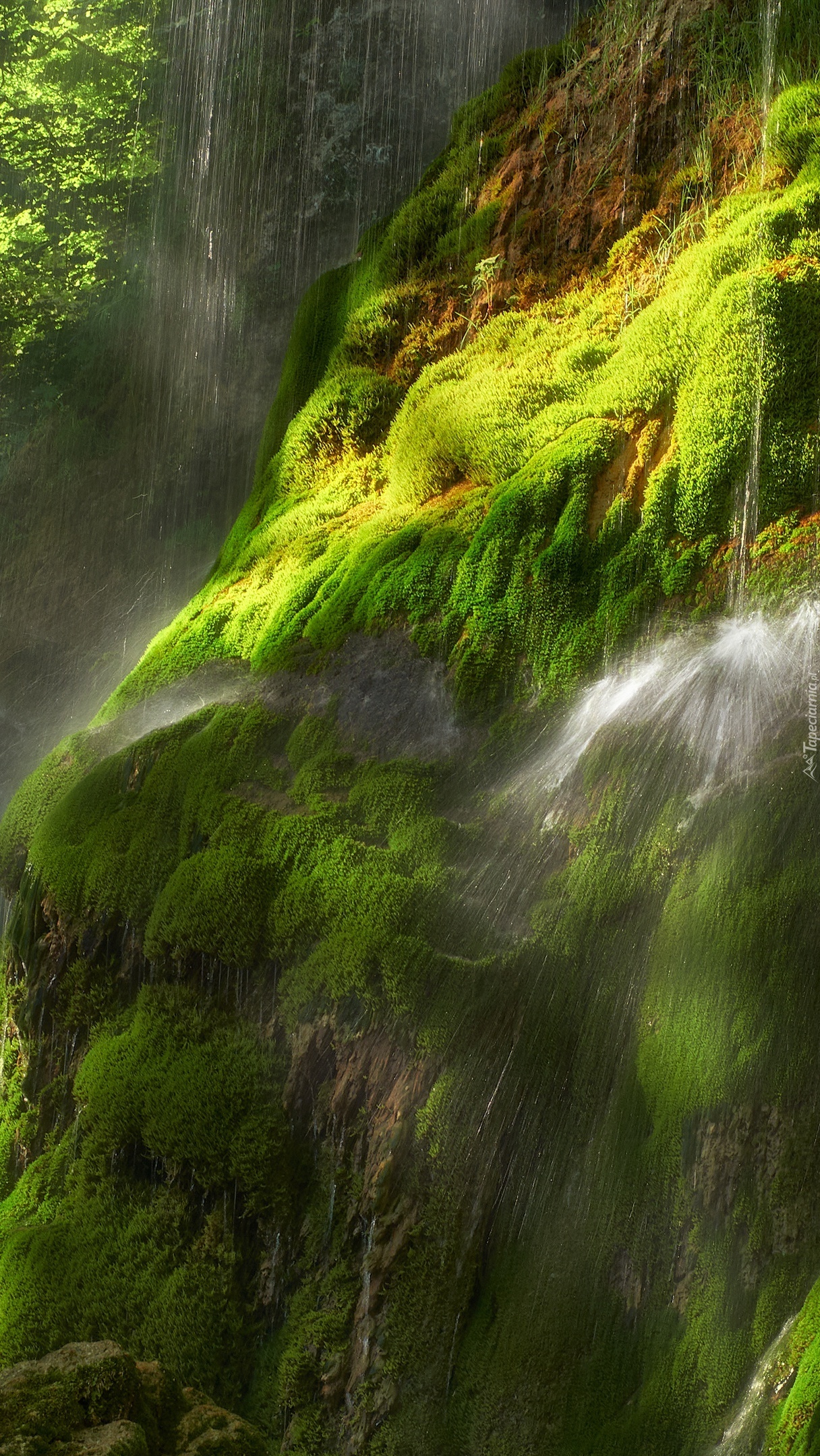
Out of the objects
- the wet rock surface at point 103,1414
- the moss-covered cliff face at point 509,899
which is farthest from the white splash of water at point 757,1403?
the wet rock surface at point 103,1414

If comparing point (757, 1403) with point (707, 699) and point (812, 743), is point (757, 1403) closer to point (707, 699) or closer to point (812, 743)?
point (812, 743)

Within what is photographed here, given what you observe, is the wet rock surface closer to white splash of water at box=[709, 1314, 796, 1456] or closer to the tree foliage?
white splash of water at box=[709, 1314, 796, 1456]

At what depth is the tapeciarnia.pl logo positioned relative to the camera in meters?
5.28

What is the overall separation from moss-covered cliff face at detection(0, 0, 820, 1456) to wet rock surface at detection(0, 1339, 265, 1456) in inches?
32.8

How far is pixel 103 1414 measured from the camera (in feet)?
14.4

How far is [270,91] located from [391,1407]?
52.1 ft

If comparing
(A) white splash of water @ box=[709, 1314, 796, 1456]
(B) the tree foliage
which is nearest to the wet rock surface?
(A) white splash of water @ box=[709, 1314, 796, 1456]

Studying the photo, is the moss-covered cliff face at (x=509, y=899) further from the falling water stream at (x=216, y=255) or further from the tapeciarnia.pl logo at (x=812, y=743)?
the falling water stream at (x=216, y=255)

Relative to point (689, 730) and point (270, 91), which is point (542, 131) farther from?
point (270, 91)

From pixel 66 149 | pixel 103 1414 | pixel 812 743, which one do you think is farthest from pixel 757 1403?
pixel 66 149

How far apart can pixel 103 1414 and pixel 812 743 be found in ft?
13.6

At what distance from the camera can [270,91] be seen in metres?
15.6

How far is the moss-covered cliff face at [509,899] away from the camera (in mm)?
4969

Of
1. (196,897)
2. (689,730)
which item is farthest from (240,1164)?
(689,730)
